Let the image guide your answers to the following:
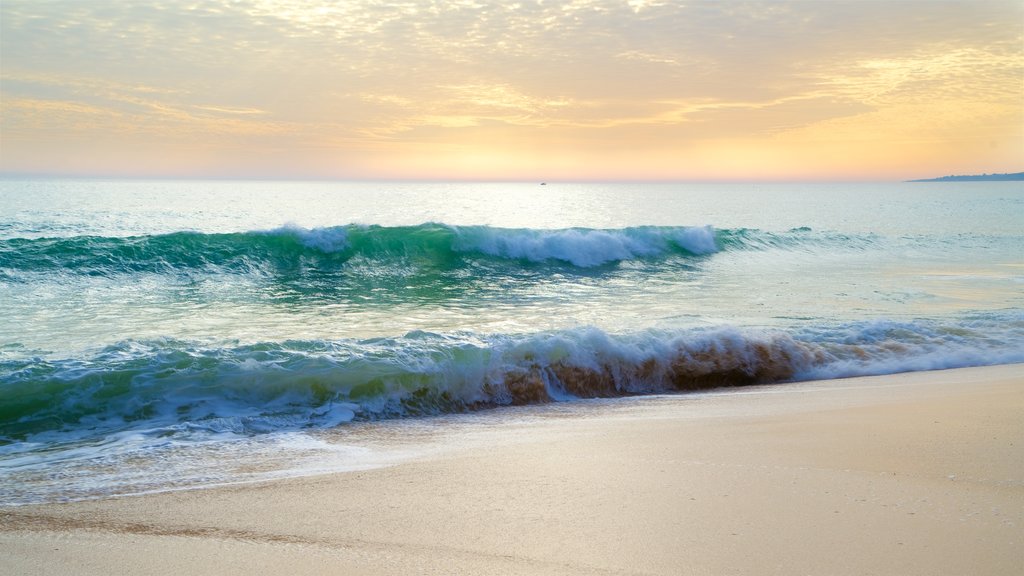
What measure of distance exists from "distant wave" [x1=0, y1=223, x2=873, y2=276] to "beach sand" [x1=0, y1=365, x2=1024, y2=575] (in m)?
12.6

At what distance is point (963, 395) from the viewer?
236 inches

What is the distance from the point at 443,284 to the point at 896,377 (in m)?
9.41

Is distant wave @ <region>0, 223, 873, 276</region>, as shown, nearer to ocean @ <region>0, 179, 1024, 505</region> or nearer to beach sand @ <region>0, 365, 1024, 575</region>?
ocean @ <region>0, 179, 1024, 505</region>

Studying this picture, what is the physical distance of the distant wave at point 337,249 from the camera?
1520 centimetres

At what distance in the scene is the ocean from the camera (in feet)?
17.1

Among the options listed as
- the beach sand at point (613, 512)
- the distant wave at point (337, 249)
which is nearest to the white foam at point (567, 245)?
the distant wave at point (337, 249)

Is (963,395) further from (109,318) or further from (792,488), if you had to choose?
(109,318)

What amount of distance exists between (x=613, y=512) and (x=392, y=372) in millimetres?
3521

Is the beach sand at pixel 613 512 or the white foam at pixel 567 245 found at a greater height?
the white foam at pixel 567 245

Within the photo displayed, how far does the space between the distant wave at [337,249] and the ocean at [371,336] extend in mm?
78

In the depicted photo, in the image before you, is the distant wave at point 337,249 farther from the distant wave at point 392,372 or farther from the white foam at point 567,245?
the distant wave at point 392,372

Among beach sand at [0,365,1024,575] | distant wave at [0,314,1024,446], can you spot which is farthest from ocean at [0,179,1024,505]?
beach sand at [0,365,1024,575]

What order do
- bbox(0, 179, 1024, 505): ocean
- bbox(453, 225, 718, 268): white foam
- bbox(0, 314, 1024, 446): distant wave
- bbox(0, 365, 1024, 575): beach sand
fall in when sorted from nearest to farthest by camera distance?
bbox(0, 365, 1024, 575): beach sand < bbox(0, 179, 1024, 505): ocean < bbox(0, 314, 1024, 446): distant wave < bbox(453, 225, 718, 268): white foam

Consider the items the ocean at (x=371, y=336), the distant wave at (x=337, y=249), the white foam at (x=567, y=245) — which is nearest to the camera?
the ocean at (x=371, y=336)
